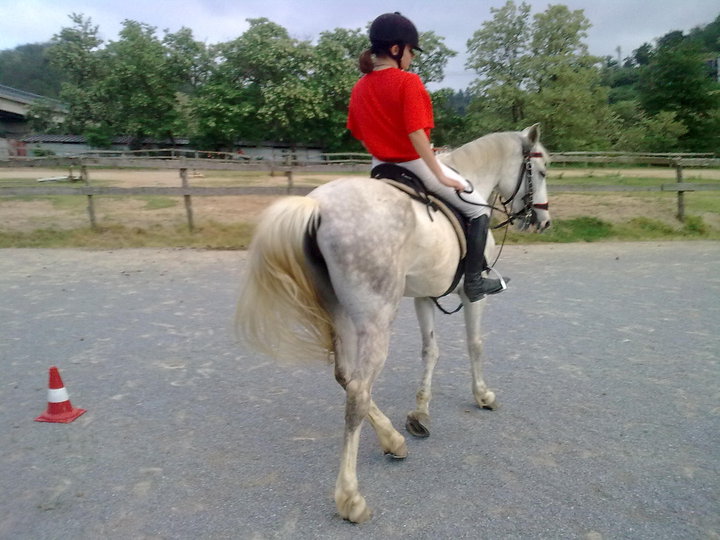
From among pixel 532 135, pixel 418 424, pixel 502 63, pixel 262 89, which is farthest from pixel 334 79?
pixel 418 424

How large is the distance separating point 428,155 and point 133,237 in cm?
974

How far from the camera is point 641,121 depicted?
120 ft

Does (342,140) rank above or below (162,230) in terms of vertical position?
above

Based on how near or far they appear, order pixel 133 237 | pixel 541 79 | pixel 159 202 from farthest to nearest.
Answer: pixel 541 79 → pixel 159 202 → pixel 133 237

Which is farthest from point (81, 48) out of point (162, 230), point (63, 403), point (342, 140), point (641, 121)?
point (63, 403)

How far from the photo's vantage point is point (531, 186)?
151 inches

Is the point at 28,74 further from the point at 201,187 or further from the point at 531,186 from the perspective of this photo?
the point at 531,186

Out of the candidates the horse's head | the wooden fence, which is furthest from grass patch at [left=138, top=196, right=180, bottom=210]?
the horse's head

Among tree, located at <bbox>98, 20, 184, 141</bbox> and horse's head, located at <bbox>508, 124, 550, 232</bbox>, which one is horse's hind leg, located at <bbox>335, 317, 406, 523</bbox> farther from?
tree, located at <bbox>98, 20, 184, 141</bbox>

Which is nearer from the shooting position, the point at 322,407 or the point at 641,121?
the point at 322,407

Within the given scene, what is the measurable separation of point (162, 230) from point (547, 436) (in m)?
10.1

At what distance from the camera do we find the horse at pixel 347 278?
2.57m

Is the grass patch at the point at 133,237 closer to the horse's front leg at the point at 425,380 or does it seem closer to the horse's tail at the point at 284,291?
the horse's front leg at the point at 425,380

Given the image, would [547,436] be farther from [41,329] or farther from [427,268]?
[41,329]
